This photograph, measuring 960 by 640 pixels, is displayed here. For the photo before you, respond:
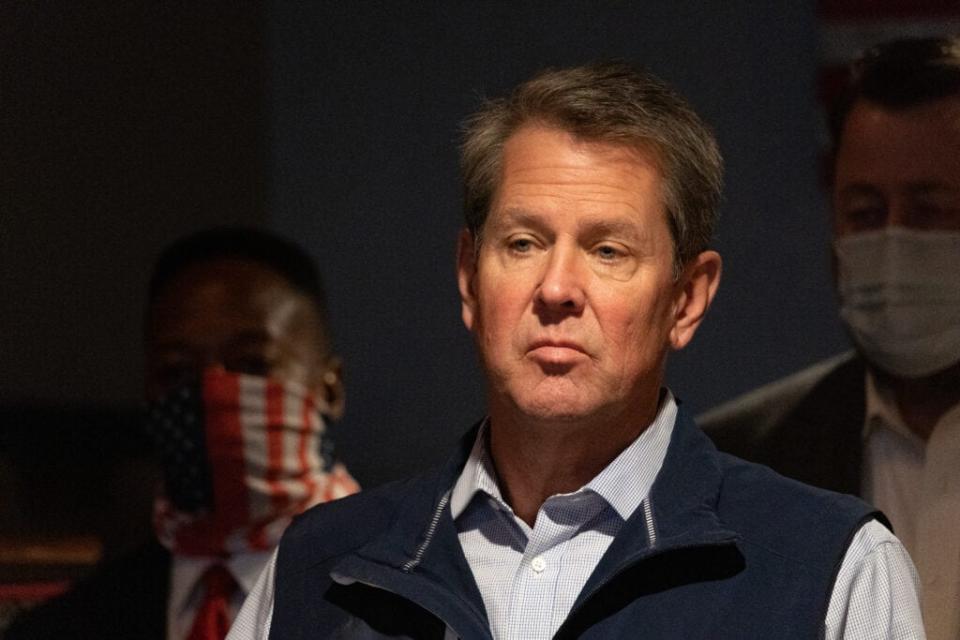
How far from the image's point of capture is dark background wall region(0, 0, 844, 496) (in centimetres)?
286

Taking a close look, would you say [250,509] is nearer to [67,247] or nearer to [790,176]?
[67,247]

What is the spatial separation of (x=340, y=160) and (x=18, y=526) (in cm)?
100

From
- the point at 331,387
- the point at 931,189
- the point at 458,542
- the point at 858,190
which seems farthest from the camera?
the point at 331,387

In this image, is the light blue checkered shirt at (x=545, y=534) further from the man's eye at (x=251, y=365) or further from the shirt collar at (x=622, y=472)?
the man's eye at (x=251, y=365)

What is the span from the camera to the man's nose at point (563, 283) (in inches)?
77.6

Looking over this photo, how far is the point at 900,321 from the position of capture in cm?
260

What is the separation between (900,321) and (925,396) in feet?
0.45

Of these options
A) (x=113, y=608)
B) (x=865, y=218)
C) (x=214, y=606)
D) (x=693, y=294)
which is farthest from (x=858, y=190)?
(x=113, y=608)

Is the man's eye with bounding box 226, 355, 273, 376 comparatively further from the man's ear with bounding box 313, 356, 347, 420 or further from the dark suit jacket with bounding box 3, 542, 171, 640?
the dark suit jacket with bounding box 3, 542, 171, 640

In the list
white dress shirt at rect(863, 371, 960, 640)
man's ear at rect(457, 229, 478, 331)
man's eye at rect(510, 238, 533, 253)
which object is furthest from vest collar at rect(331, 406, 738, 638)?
white dress shirt at rect(863, 371, 960, 640)

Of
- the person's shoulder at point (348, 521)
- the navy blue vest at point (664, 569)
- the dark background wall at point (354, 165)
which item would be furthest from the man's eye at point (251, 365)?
the navy blue vest at point (664, 569)

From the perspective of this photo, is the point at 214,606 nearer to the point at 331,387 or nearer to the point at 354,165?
the point at 331,387

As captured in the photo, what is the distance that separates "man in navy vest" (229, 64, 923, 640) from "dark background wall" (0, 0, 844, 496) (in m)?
0.73

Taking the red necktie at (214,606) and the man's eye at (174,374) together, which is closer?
the red necktie at (214,606)
